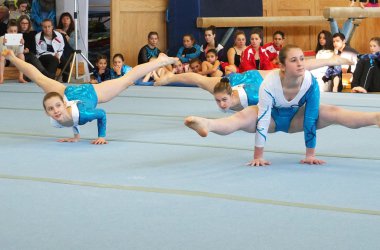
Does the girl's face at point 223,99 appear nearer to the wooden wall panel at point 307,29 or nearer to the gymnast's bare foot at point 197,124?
the gymnast's bare foot at point 197,124

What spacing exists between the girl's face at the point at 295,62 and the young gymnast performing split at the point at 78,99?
1.49m

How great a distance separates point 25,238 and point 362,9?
246 inches

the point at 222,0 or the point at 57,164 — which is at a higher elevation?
the point at 222,0

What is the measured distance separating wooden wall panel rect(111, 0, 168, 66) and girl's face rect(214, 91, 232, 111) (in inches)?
223

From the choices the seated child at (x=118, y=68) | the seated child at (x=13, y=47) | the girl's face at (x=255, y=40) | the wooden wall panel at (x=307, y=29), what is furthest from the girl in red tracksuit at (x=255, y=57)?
the seated child at (x=13, y=47)

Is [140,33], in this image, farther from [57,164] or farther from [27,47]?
[57,164]

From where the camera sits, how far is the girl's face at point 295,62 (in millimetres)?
4031

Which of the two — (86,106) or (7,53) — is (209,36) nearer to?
(7,53)

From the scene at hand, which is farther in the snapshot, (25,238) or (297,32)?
(297,32)

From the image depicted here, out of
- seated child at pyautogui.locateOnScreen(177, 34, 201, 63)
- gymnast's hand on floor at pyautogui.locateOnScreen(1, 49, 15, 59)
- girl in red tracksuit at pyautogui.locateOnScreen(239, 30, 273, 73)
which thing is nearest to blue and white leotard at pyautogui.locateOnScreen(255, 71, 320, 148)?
gymnast's hand on floor at pyautogui.locateOnScreen(1, 49, 15, 59)

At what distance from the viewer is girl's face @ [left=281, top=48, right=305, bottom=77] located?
159 inches

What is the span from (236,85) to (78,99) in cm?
113

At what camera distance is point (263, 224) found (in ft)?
9.77

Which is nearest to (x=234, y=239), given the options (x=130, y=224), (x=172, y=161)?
(x=130, y=224)
